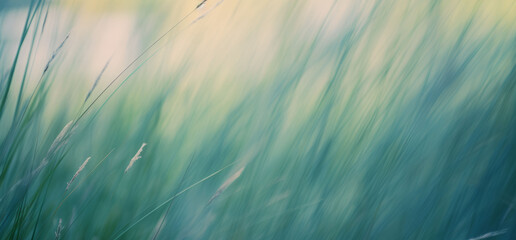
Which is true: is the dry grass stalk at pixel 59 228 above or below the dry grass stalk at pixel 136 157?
below

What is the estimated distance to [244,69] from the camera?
2.49 ft

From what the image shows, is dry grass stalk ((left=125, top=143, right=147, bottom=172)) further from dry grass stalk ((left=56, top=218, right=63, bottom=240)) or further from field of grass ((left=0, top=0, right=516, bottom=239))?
dry grass stalk ((left=56, top=218, right=63, bottom=240))

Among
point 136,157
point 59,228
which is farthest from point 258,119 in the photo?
point 59,228

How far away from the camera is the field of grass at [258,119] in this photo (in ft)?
2.48

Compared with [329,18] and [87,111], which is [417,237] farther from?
[87,111]

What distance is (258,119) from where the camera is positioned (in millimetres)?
768

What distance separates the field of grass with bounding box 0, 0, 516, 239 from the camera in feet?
2.48

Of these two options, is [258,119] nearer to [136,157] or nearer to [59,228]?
[136,157]

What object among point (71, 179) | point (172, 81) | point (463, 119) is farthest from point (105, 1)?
point (463, 119)

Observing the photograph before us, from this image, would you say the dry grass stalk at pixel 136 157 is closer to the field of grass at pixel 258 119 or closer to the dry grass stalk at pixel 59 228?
the field of grass at pixel 258 119

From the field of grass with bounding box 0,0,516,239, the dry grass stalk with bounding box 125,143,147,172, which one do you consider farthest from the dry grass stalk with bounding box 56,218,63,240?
the dry grass stalk with bounding box 125,143,147,172

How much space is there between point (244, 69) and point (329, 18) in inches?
7.1

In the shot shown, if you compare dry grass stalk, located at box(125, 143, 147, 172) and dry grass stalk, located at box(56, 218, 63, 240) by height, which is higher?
dry grass stalk, located at box(125, 143, 147, 172)

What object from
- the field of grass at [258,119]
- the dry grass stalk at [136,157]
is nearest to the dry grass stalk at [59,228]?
the field of grass at [258,119]
